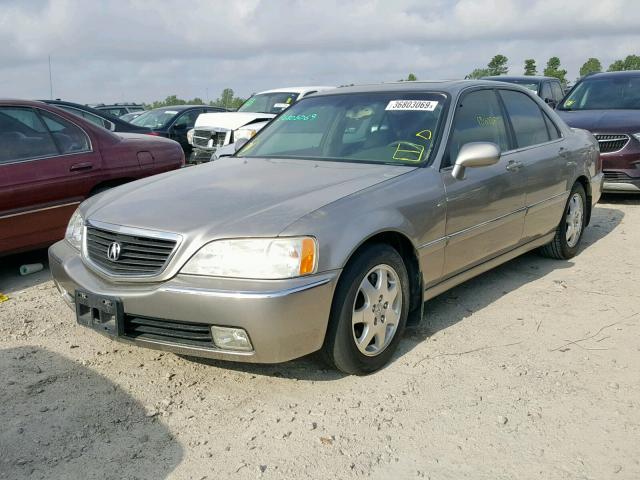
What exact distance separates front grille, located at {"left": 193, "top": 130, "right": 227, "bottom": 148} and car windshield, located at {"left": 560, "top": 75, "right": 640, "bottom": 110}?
5442 millimetres

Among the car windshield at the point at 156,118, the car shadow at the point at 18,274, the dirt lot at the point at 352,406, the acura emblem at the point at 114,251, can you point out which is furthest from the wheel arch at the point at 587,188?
the car windshield at the point at 156,118

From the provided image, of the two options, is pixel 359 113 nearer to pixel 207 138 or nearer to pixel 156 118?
pixel 207 138

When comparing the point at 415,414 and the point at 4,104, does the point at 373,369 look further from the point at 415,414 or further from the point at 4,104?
the point at 4,104

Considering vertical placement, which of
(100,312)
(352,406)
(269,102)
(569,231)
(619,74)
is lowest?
(352,406)

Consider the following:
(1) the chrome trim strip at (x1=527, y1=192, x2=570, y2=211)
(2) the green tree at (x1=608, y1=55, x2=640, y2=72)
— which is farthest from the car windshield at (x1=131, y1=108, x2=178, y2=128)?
(2) the green tree at (x1=608, y1=55, x2=640, y2=72)

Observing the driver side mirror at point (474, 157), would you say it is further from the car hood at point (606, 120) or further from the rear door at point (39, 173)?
the car hood at point (606, 120)

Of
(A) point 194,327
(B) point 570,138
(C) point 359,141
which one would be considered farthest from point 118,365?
(B) point 570,138

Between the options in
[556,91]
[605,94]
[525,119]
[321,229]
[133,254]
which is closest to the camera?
[321,229]

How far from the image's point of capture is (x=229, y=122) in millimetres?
11289

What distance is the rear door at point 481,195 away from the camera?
4.11 meters

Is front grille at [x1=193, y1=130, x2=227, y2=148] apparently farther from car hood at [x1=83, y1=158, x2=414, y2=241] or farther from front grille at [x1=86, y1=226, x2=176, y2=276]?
front grille at [x1=86, y1=226, x2=176, y2=276]

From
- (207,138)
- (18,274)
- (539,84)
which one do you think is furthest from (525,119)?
(539,84)

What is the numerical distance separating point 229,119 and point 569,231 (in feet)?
23.0

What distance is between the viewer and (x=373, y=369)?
3.56m
